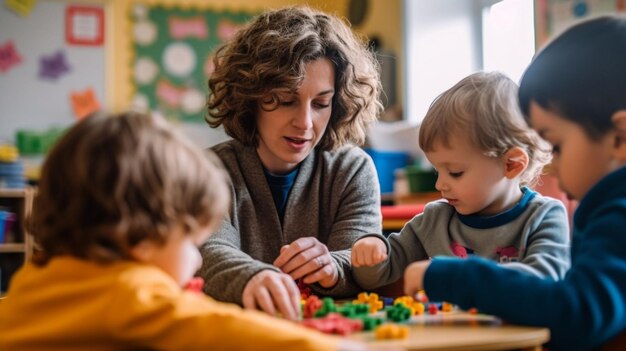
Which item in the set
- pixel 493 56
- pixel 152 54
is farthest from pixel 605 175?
pixel 152 54

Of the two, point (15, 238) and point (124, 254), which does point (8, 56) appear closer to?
point (15, 238)

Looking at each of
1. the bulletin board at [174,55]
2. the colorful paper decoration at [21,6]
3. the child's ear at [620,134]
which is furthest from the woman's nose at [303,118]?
the colorful paper decoration at [21,6]

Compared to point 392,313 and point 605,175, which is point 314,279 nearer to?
point 392,313

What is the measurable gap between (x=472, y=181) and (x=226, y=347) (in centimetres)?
68

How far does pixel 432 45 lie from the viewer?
454 cm

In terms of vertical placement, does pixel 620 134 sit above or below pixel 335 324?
above

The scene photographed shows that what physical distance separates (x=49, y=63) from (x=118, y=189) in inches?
181

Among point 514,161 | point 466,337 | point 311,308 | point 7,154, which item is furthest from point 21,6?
point 466,337

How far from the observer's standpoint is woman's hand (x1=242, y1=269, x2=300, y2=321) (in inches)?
42.5

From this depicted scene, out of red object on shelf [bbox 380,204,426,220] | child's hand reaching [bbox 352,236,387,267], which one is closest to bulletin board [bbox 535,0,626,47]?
red object on shelf [bbox 380,204,426,220]

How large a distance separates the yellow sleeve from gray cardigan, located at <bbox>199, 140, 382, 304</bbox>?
0.71 m

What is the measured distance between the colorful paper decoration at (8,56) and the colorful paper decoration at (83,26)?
0.33 m

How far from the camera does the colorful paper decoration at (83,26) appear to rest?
5.14m

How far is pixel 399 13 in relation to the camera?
4.85 metres
